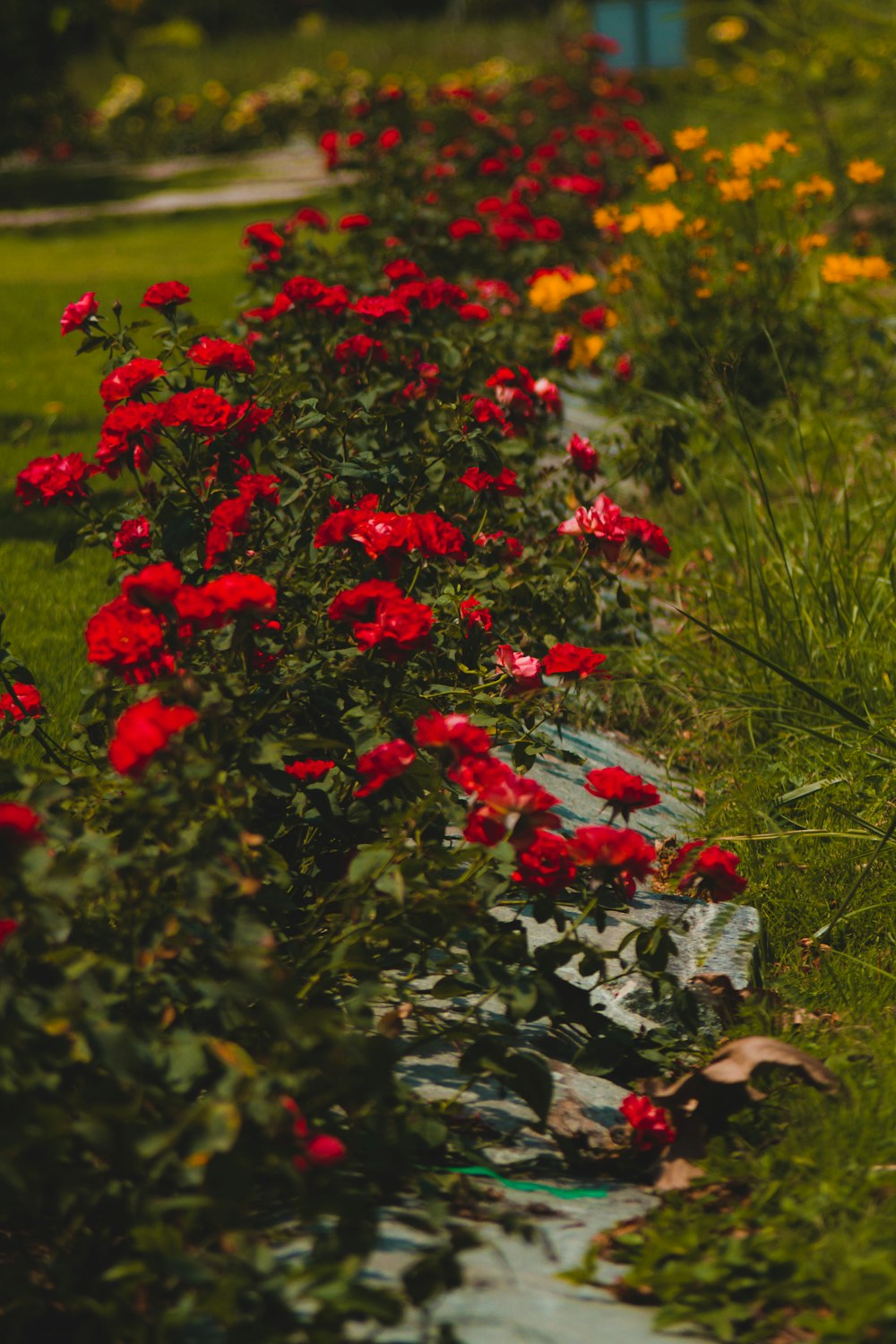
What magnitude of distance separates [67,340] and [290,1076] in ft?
20.7

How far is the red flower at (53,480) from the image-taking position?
8.10ft

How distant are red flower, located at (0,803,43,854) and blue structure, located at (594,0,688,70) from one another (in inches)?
710

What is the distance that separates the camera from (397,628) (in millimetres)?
1973

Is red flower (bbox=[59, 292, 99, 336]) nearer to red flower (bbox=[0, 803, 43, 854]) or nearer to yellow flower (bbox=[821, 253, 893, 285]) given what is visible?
red flower (bbox=[0, 803, 43, 854])

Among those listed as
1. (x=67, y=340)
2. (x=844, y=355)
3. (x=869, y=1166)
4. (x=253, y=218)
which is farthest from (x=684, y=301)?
(x=253, y=218)

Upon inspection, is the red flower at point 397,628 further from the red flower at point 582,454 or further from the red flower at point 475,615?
the red flower at point 582,454

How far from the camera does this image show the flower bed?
1.44m

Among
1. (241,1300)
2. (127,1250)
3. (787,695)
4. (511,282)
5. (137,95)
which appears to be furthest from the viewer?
(137,95)

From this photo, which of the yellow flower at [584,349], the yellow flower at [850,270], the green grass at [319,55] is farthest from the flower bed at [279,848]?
the green grass at [319,55]

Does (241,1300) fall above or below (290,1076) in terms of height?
below

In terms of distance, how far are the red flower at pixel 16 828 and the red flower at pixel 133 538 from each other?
104cm

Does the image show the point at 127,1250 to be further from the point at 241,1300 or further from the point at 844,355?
the point at 844,355

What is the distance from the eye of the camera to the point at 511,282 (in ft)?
19.0

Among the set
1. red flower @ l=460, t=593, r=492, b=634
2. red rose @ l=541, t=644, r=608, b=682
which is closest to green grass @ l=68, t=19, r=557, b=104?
red flower @ l=460, t=593, r=492, b=634
